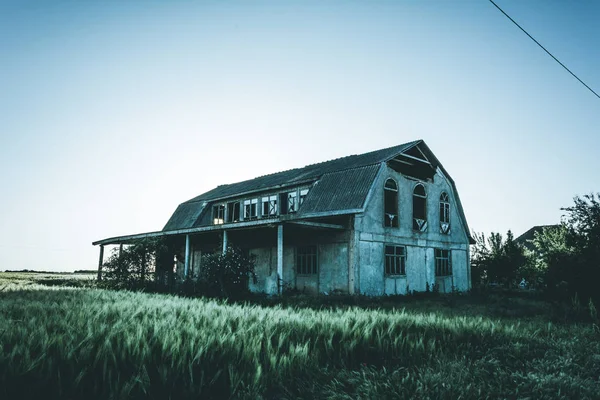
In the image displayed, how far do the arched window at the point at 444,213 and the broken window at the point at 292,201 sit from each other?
8247 mm

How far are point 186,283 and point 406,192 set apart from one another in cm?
1164

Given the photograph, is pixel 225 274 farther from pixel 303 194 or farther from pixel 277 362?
pixel 277 362

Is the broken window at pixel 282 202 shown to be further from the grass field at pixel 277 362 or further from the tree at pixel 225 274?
the grass field at pixel 277 362

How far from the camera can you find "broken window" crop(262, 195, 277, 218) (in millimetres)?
23078

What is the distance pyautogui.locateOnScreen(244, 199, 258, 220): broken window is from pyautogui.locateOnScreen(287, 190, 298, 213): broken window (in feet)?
9.29

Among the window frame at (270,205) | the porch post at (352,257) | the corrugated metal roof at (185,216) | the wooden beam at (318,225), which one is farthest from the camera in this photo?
the corrugated metal roof at (185,216)

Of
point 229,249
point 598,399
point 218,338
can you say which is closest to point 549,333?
point 598,399

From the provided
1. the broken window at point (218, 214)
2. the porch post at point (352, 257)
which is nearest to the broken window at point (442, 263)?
the porch post at point (352, 257)

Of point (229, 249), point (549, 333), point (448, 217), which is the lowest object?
point (549, 333)

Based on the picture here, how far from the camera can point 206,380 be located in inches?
149

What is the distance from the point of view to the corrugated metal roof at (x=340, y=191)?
59.0ft

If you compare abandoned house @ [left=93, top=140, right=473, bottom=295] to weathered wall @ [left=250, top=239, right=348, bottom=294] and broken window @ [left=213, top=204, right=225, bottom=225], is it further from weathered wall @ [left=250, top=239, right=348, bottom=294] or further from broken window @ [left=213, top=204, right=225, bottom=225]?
broken window @ [left=213, top=204, right=225, bottom=225]

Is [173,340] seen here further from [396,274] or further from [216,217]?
[216,217]

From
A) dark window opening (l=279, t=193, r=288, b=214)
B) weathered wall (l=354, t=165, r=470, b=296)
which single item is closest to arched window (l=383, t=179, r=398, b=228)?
weathered wall (l=354, t=165, r=470, b=296)
